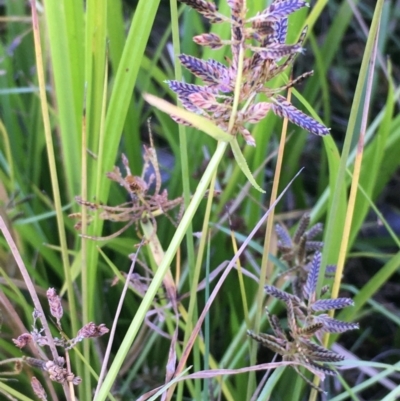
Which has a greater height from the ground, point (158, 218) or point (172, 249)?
point (172, 249)

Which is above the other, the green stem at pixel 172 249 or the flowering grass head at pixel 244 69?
the flowering grass head at pixel 244 69

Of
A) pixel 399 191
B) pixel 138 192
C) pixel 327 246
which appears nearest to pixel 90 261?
pixel 138 192

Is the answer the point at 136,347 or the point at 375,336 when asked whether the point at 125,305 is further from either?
the point at 375,336

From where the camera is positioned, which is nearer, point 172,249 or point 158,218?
Answer: point 172,249

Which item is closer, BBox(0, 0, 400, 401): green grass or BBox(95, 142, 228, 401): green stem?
BBox(95, 142, 228, 401): green stem

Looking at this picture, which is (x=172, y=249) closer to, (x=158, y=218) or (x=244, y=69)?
(x=244, y=69)

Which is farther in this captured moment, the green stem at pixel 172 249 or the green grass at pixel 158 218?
the green grass at pixel 158 218

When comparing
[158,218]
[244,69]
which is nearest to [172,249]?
[244,69]

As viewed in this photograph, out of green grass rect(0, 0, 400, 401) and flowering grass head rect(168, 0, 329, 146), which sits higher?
flowering grass head rect(168, 0, 329, 146)
